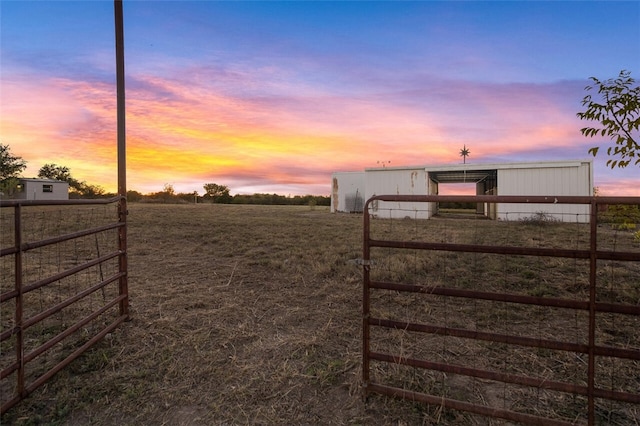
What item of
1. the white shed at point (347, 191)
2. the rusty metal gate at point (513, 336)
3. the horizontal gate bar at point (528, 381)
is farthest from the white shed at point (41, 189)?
the horizontal gate bar at point (528, 381)

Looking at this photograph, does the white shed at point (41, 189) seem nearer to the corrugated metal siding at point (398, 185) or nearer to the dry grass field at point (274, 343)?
the corrugated metal siding at point (398, 185)

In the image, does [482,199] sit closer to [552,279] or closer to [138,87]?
[552,279]

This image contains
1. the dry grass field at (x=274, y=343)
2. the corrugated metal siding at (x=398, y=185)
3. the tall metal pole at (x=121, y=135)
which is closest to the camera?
the dry grass field at (x=274, y=343)

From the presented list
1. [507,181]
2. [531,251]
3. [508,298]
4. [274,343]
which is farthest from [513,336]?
[507,181]

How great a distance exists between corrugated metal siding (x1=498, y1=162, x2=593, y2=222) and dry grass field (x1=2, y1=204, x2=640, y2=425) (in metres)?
12.6

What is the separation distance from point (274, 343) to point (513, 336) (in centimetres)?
245

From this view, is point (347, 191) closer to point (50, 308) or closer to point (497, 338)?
point (50, 308)

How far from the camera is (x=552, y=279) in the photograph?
594 centimetres

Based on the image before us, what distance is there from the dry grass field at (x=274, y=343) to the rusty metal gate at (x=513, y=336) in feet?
0.12

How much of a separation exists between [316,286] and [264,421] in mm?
3499

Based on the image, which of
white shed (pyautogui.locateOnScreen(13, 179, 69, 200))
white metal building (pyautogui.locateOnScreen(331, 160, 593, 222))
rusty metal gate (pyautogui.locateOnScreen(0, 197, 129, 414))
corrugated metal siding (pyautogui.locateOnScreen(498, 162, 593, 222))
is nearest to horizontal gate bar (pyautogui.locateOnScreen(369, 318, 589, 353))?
rusty metal gate (pyautogui.locateOnScreen(0, 197, 129, 414))

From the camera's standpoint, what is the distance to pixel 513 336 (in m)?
2.20

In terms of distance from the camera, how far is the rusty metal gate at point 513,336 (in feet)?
6.84

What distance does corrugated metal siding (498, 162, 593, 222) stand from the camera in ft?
56.3
